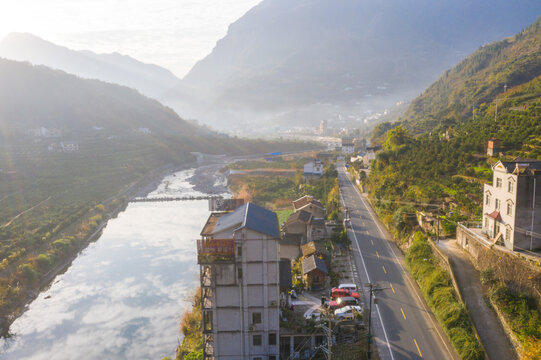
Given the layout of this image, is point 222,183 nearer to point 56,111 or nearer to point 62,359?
point 62,359

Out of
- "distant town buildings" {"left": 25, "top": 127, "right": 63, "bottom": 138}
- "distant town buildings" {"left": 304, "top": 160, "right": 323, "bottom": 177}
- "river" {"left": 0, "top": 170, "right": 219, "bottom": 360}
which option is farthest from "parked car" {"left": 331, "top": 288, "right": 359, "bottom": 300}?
"distant town buildings" {"left": 25, "top": 127, "right": 63, "bottom": 138}

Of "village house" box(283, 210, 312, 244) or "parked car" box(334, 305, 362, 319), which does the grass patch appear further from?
"village house" box(283, 210, 312, 244)

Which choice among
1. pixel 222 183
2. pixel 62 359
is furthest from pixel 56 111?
pixel 62 359

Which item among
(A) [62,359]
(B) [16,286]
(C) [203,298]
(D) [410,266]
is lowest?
(A) [62,359]

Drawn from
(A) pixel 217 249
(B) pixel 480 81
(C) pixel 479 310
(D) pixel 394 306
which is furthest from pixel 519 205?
(B) pixel 480 81

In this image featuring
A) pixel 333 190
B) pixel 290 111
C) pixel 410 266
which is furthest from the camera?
pixel 290 111

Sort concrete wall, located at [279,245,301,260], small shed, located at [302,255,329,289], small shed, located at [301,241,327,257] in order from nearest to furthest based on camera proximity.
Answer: small shed, located at [302,255,329,289] < small shed, located at [301,241,327,257] < concrete wall, located at [279,245,301,260]
